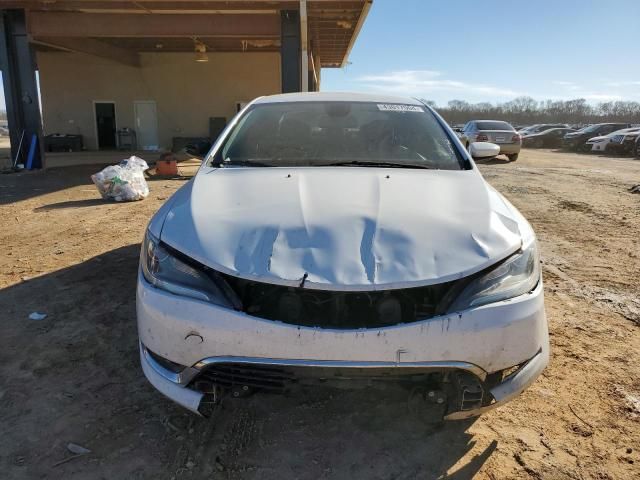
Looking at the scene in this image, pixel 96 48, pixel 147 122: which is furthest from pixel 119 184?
pixel 147 122

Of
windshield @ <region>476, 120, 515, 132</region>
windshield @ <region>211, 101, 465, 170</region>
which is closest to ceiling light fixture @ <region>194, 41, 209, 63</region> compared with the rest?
windshield @ <region>476, 120, 515, 132</region>

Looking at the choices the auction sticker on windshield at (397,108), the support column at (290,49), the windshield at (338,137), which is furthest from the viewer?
the support column at (290,49)

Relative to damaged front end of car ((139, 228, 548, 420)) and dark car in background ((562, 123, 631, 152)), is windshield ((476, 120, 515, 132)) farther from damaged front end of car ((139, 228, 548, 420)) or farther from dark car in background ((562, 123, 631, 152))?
damaged front end of car ((139, 228, 548, 420))

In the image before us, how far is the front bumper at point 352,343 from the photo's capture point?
1854mm

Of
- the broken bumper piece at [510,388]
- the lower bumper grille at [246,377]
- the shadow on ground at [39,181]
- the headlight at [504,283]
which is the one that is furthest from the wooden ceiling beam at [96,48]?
the broken bumper piece at [510,388]

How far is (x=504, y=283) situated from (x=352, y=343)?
0.68 metres

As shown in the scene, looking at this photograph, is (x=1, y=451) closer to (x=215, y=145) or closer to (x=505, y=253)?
(x=215, y=145)

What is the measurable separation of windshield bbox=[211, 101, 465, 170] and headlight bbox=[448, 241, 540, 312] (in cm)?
100

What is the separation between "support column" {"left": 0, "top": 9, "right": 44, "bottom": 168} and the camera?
12.2 meters

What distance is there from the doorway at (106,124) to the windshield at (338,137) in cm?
2056

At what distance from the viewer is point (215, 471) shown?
208 cm

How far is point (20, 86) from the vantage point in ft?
41.0

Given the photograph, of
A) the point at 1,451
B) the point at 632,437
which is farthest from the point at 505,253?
the point at 1,451

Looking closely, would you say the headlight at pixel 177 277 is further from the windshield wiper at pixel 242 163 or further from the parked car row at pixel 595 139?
the parked car row at pixel 595 139
